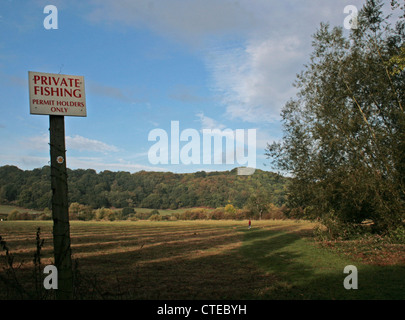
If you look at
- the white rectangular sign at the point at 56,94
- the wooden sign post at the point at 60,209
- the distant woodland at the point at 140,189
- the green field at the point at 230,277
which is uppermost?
the white rectangular sign at the point at 56,94

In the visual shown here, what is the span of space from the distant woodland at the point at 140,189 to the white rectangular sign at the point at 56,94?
94129 millimetres

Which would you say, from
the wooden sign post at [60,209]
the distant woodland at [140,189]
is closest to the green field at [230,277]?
the wooden sign post at [60,209]

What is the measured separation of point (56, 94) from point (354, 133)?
18.6 meters

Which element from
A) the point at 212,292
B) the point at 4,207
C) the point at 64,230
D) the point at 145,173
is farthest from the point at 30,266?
the point at 145,173

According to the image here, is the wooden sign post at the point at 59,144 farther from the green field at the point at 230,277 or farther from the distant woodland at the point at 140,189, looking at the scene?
the distant woodland at the point at 140,189

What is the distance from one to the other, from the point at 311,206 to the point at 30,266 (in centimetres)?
1786

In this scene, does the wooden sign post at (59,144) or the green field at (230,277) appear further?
the green field at (230,277)

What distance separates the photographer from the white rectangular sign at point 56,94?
536 centimetres

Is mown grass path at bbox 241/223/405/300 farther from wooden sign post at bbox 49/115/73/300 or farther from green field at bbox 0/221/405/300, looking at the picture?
wooden sign post at bbox 49/115/73/300
